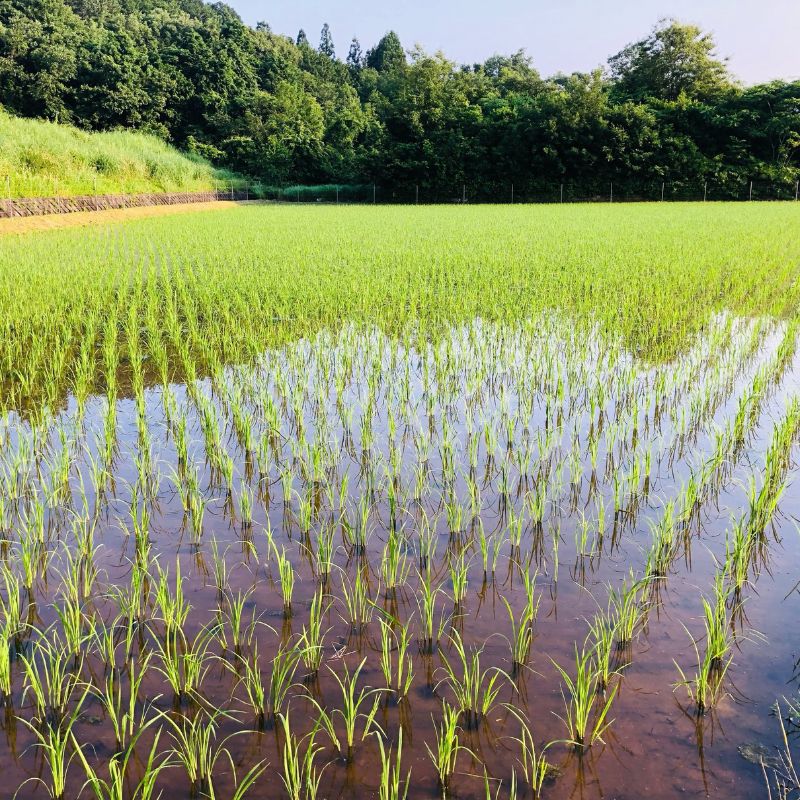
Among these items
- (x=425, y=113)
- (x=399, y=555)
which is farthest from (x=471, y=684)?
(x=425, y=113)

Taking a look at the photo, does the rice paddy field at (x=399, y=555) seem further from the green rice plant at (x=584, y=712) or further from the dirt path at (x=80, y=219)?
the dirt path at (x=80, y=219)

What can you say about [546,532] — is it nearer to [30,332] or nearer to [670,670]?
[670,670]

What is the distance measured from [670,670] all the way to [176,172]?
2853 cm

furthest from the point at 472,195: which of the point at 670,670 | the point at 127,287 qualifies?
the point at 670,670

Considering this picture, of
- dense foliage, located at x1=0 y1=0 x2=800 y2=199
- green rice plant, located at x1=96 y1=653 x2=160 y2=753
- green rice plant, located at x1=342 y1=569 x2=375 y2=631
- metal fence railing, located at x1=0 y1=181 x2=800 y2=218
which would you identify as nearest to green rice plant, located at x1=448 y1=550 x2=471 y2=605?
green rice plant, located at x1=342 y1=569 x2=375 y2=631

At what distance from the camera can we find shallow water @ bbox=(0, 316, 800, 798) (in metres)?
1.77

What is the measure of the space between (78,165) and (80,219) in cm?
467

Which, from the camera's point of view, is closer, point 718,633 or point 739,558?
point 718,633

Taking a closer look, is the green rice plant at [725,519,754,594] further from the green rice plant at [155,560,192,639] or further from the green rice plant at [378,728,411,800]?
the green rice plant at [155,560,192,639]

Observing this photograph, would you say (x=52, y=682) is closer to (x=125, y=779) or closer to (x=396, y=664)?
(x=125, y=779)

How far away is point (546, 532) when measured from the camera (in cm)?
286

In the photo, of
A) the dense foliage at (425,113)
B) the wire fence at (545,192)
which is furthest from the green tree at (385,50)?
the wire fence at (545,192)

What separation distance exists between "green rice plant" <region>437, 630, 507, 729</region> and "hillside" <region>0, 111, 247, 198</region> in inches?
634

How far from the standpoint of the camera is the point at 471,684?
6.48 feet
